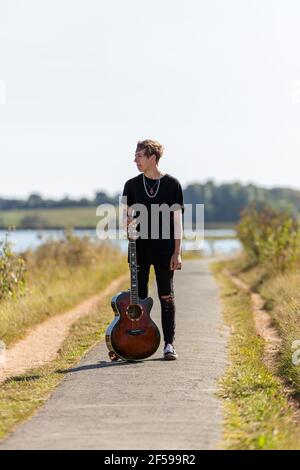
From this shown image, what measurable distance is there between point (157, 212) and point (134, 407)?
2.64 m

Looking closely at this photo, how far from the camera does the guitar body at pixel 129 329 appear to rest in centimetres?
933

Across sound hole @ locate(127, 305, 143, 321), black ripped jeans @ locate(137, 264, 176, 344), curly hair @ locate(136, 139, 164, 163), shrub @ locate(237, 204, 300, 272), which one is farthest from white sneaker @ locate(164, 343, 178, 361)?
shrub @ locate(237, 204, 300, 272)

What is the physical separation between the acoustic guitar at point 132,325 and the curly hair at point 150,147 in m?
0.73

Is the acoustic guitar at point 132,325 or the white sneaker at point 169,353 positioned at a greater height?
the acoustic guitar at point 132,325

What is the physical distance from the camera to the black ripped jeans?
945cm

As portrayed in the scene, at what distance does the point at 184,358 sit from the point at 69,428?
3420 mm

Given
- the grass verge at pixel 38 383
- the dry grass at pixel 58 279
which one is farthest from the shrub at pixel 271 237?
the grass verge at pixel 38 383

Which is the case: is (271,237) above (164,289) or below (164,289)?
below

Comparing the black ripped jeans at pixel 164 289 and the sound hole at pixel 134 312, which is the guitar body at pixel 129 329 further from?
the black ripped jeans at pixel 164 289

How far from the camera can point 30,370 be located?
9977mm

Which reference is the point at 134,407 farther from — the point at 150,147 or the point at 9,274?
the point at 9,274

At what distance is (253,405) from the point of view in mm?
7383

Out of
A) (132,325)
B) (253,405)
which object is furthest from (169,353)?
(253,405)
